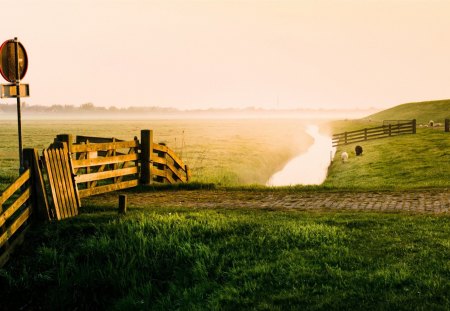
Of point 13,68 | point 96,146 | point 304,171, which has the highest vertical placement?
point 13,68

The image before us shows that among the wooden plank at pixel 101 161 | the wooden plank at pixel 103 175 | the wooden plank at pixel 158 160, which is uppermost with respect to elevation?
the wooden plank at pixel 101 161

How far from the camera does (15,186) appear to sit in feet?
34.3

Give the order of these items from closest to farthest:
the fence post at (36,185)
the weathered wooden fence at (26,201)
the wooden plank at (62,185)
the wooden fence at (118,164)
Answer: the weathered wooden fence at (26,201) < the fence post at (36,185) < the wooden plank at (62,185) < the wooden fence at (118,164)

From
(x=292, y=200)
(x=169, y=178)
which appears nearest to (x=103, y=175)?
(x=169, y=178)

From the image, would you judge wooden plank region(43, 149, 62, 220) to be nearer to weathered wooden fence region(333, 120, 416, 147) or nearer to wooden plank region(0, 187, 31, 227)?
wooden plank region(0, 187, 31, 227)

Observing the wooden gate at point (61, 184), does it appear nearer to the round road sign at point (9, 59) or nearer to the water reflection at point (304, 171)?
the round road sign at point (9, 59)

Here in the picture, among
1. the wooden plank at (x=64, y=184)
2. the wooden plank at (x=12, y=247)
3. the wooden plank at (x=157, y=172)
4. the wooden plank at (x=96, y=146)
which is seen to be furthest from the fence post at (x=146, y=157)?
the wooden plank at (x=12, y=247)

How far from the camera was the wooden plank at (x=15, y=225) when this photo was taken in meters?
10.0

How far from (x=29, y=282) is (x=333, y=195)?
977 centimetres

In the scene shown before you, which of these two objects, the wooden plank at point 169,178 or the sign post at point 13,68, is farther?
the wooden plank at point 169,178

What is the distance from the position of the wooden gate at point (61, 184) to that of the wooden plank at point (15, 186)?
1.71 ft

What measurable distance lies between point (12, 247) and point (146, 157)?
6879 millimetres

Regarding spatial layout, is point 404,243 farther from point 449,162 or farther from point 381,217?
point 449,162

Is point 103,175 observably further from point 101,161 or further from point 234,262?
point 234,262
